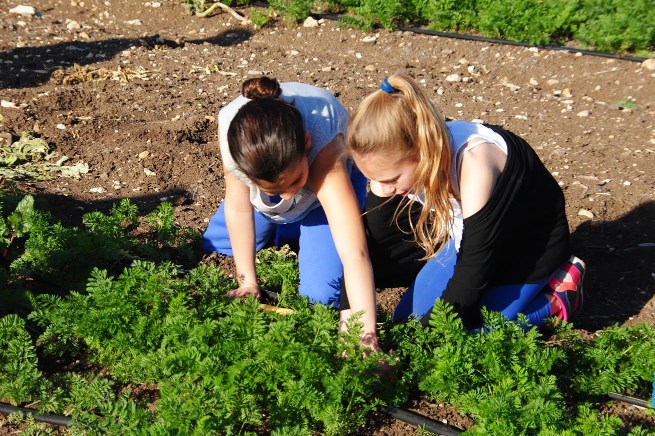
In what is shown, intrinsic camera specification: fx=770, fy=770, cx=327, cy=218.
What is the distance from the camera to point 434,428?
314cm

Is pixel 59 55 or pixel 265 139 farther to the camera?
pixel 59 55

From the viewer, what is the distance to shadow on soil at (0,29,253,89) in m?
6.98

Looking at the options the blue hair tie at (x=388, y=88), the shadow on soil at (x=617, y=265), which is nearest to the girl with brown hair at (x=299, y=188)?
the blue hair tie at (x=388, y=88)

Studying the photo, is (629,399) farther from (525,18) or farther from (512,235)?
(525,18)

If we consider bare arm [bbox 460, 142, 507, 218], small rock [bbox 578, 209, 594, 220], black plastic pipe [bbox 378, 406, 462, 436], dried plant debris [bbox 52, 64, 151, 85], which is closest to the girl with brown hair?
black plastic pipe [bbox 378, 406, 462, 436]

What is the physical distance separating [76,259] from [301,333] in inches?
58.1

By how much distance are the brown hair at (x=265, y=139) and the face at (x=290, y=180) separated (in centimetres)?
3

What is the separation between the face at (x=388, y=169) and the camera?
10.6 feet

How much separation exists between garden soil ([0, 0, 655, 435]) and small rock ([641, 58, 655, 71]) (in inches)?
1.1

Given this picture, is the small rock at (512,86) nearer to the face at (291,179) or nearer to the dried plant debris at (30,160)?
the dried plant debris at (30,160)

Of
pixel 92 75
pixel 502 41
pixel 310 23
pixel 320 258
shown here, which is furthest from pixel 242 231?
pixel 310 23

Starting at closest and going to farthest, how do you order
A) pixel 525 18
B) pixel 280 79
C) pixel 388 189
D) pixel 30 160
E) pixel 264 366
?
pixel 264 366 → pixel 388 189 → pixel 30 160 → pixel 280 79 → pixel 525 18

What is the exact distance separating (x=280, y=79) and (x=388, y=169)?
4.16m

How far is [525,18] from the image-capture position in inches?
309
